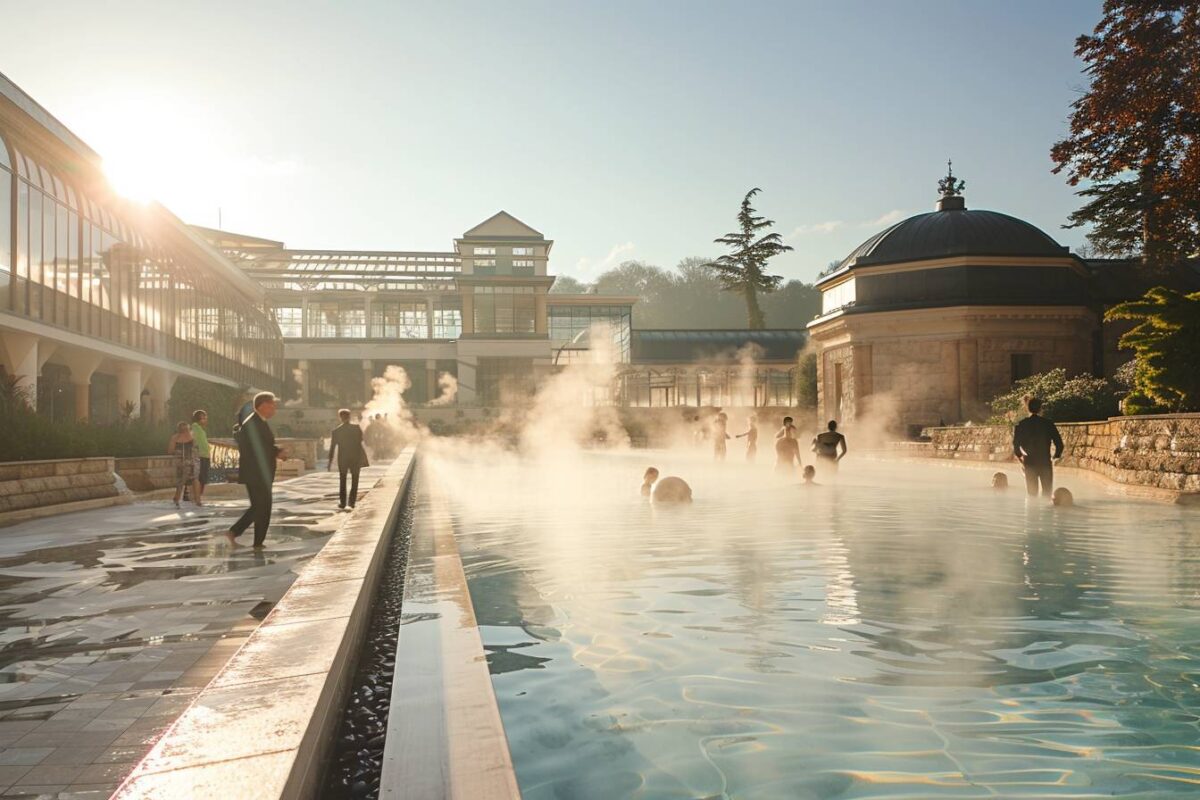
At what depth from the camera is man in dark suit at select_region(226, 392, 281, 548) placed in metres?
9.52

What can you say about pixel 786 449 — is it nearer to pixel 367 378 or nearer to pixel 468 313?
pixel 468 313

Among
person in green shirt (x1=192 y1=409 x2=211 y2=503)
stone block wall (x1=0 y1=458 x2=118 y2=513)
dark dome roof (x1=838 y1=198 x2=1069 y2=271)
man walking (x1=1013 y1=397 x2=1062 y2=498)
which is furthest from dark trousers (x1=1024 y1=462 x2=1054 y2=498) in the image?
dark dome roof (x1=838 y1=198 x2=1069 y2=271)

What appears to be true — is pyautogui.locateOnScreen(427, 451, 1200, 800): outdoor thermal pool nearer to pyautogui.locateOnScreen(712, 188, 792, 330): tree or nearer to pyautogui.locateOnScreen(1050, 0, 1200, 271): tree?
pyautogui.locateOnScreen(1050, 0, 1200, 271): tree

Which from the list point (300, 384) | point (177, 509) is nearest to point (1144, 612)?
point (177, 509)

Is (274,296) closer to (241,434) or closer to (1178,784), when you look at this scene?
(241,434)

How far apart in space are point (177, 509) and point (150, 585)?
800 centimetres

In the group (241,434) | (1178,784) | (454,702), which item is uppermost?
Answer: (241,434)

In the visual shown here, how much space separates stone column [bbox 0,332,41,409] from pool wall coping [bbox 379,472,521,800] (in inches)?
720

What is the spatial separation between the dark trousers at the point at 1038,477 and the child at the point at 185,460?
13625 millimetres

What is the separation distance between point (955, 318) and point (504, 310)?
3459cm

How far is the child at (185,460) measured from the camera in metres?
15.4

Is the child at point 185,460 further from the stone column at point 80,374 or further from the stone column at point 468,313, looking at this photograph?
the stone column at point 468,313

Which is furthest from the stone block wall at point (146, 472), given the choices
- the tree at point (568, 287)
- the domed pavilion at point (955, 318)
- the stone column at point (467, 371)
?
the tree at point (568, 287)

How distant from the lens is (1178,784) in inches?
142
